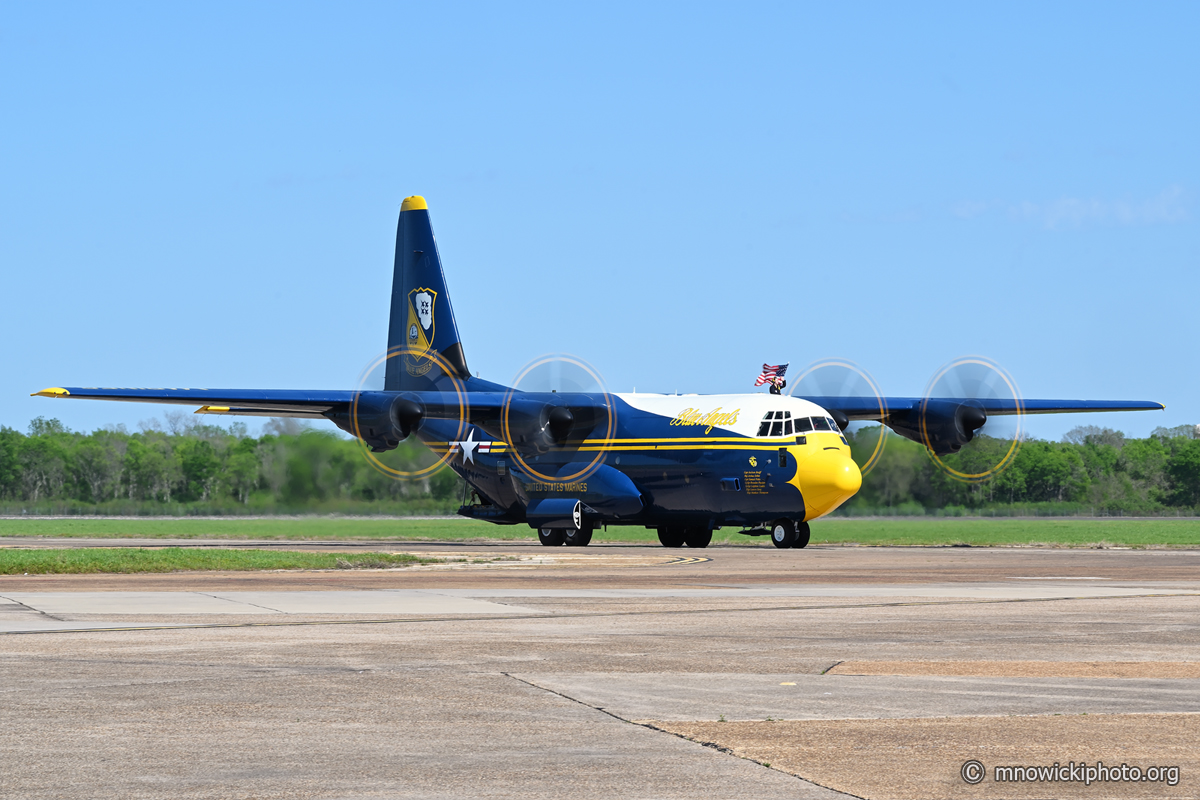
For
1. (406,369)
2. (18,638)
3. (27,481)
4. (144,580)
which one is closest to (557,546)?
(406,369)

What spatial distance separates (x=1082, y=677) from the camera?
11.7 meters

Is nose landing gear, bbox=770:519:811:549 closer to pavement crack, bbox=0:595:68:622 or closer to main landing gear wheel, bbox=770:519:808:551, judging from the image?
main landing gear wheel, bbox=770:519:808:551

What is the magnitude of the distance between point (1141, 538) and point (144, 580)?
37522 millimetres

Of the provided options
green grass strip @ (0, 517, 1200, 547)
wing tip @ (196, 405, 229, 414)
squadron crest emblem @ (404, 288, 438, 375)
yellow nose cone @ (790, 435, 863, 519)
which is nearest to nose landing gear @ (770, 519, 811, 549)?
yellow nose cone @ (790, 435, 863, 519)

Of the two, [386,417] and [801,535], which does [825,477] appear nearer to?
[801,535]

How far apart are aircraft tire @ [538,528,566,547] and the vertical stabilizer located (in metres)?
6.56

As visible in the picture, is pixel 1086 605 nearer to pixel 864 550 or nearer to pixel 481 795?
pixel 481 795

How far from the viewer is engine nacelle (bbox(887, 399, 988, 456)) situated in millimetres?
43781

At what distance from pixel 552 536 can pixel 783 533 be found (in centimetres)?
786

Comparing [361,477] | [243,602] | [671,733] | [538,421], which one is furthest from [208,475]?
[671,733]

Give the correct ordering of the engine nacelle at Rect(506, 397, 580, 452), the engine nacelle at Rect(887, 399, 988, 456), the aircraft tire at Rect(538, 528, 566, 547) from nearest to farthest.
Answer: the engine nacelle at Rect(506, 397, 580, 452) < the engine nacelle at Rect(887, 399, 988, 456) < the aircraft tire at Rect(538, 528, 566, 547)

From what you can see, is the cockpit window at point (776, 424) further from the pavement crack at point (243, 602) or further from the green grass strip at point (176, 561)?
the pavement crack at point (243, 602)

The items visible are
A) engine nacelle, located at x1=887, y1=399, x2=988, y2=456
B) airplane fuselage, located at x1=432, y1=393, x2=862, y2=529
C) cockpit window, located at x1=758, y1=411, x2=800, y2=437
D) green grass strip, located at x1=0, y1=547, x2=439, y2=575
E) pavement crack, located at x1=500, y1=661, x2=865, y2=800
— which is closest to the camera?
pavement crack, located at x1=500, y1=661, x2=865, y2=800

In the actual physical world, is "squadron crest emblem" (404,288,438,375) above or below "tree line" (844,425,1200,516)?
above
